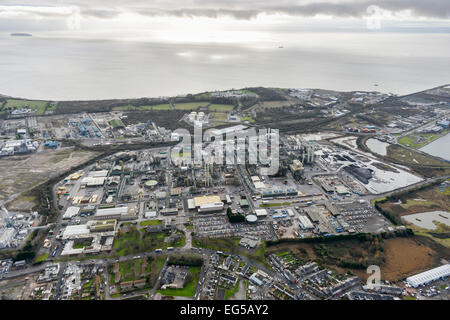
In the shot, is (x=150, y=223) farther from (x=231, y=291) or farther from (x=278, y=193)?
(x=278, y=193)

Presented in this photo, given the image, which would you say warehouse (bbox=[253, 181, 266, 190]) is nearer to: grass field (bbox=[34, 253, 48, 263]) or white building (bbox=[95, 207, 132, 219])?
white building (bbox=[95, 207, 132, 219])

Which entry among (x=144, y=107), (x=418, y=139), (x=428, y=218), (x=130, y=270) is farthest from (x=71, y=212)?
(x=418, y=139)

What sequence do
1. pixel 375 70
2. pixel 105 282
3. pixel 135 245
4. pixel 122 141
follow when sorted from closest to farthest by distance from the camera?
pixel 105 282, pixel 135 245, pixel 122 141, pixel 375 70

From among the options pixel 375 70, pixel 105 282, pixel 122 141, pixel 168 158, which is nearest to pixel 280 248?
pixel 105 282

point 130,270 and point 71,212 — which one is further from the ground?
point 71,212

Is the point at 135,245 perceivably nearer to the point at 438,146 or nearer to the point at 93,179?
the point at 93,179

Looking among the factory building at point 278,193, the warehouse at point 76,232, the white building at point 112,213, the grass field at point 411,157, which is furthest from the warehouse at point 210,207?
the grass field at point 411,157
